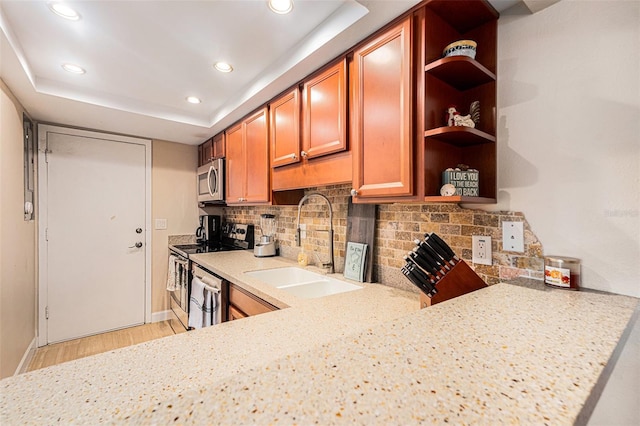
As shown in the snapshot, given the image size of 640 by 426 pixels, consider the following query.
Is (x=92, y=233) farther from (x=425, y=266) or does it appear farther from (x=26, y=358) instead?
(x=425, y=266)

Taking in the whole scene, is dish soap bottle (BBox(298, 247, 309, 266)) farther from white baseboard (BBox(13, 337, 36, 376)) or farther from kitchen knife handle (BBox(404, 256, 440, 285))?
white baseboard (BBox(13, 337, 36, 376))

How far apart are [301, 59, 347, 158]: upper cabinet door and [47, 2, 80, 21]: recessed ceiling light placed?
1.18m

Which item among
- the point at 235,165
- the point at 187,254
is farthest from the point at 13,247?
the point at 235,165

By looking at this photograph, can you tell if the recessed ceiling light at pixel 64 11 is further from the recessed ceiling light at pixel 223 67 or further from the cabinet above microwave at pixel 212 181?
the cabinet above microwave at pixel 212 181

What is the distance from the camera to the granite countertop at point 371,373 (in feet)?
1.31

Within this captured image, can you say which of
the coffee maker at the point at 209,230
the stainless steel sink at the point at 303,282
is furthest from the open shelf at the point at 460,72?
the coffee maker at the point at 209,230

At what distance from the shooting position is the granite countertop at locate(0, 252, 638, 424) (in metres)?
0.40

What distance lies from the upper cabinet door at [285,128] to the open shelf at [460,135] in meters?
0.92

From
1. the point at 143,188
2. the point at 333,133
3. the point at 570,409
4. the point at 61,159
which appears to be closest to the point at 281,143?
the point at 333,133

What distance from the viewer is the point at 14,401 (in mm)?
521

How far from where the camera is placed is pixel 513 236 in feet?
3.90

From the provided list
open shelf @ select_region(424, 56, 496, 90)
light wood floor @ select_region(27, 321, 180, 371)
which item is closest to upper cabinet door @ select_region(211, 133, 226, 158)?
light wood floor @ select_region(27, 321, 180, 371)

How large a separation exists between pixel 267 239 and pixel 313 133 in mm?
1250

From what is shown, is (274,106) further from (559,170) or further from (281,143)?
(559,170)
